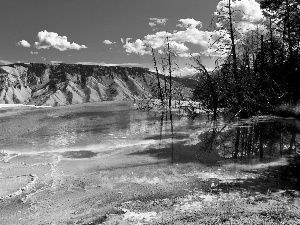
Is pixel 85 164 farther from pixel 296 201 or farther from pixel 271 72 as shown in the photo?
pixel 271 72

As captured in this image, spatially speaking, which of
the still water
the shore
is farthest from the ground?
the still water

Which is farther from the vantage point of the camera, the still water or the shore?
the still water

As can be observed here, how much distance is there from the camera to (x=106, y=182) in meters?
10.0

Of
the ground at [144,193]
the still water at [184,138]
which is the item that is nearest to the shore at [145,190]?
the ground at [144,193]

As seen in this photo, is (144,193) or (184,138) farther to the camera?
(184,138)

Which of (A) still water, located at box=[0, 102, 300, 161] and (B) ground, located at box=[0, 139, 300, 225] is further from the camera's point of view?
(A) still water, located at box=[0, 102, 300, 161]

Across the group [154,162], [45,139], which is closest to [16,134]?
[45,139]

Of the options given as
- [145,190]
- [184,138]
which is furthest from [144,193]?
[184,138]

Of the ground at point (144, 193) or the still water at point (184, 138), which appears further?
the still water at point (184, 138)

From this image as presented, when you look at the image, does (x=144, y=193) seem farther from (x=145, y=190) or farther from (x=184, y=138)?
(x=184, y=138)

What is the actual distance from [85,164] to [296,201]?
24.2 ft

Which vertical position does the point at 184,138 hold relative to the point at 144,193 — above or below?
above

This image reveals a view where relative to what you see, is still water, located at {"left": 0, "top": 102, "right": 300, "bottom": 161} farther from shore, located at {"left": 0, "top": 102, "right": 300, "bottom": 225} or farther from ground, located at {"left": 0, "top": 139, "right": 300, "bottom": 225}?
ground, located at {"left": 0, "top": 139, "right": 300, "bottom": 225}

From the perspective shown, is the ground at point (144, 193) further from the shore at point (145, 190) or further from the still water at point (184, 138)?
the still water at point (184, 138)
